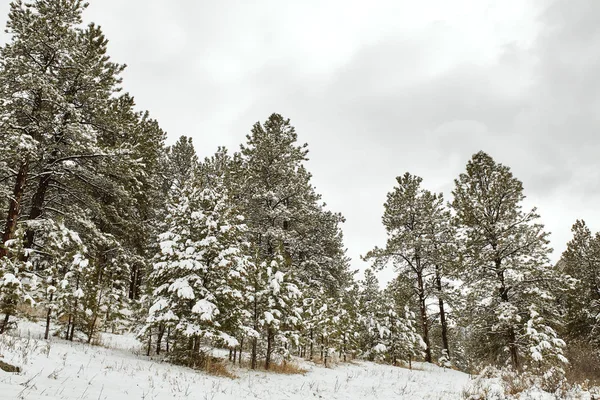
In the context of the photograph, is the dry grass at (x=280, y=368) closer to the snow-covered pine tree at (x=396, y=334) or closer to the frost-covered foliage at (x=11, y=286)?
the frost-covered foliage at (x=11, y=286)

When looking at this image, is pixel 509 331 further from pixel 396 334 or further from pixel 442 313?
pixel 442 313

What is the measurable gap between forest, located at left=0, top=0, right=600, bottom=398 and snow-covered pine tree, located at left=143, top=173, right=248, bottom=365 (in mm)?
53

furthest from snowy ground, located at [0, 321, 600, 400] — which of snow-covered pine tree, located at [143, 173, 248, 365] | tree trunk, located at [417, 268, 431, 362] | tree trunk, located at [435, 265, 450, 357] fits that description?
tree trunk, located at [435, 265, 450, 357]

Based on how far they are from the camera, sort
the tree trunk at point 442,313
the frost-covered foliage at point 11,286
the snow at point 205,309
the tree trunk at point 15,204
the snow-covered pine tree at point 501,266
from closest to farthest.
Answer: the frost-covered foliage at point 11,286, the snow at point 205,309, the tree trunk at point 15,204, the snow-covered pine tree at point 501,266, the tree trunk at point 442,313

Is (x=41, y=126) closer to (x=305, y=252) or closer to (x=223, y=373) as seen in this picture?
(x=223, y=373)

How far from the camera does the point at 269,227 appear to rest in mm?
20031

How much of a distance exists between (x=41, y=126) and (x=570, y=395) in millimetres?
18462

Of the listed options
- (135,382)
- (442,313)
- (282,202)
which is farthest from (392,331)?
(135,382)

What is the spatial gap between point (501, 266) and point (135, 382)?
1721cm

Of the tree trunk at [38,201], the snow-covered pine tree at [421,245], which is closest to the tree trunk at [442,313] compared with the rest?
the snow-covered pine tree at [421,245]

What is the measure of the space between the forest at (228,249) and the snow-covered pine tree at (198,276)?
5cm

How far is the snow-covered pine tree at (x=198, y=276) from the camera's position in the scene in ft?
33.1

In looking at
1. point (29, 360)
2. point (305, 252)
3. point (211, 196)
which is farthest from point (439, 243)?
point (29, 360)

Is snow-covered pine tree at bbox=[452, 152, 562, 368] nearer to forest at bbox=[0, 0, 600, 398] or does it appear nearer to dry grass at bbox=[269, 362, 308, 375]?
forest at bbox=[0, 0, 600, 398]
